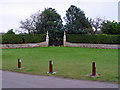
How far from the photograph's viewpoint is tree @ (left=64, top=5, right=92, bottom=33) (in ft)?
111

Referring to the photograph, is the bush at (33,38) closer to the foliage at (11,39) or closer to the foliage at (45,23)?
the foliage at (11,39)

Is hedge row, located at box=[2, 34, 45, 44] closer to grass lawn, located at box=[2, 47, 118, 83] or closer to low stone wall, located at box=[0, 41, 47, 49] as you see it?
low stone wall, located at box=[0, 41, 47, 49]

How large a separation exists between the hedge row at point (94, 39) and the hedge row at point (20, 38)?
612 cm

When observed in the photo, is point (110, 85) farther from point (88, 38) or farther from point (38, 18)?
point (38, 18)

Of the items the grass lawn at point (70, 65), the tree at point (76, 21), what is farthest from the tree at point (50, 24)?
the grass lawn at point (70, 65)

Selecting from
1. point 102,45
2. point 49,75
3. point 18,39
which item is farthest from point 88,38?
point 49,75

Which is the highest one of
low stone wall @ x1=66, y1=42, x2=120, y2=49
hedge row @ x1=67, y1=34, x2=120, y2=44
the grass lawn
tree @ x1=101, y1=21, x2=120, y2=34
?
tree @ x1=101, y1=21, x2=120, y2=34

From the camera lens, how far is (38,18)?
118ft

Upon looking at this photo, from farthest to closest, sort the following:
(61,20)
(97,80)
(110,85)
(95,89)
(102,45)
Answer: (61,20), (102,45), (97,80), (110,85), (95,89)

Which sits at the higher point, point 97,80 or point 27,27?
point 27,27

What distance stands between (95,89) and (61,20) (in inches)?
1252

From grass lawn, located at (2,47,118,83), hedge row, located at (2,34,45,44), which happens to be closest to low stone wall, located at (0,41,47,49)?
hedge row, located at (2,34,45,44)

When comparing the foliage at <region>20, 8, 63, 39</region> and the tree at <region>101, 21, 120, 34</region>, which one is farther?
the foliage at <region>20, 8, 63, 39</region>

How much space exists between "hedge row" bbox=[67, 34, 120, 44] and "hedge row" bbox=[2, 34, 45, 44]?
612cm
